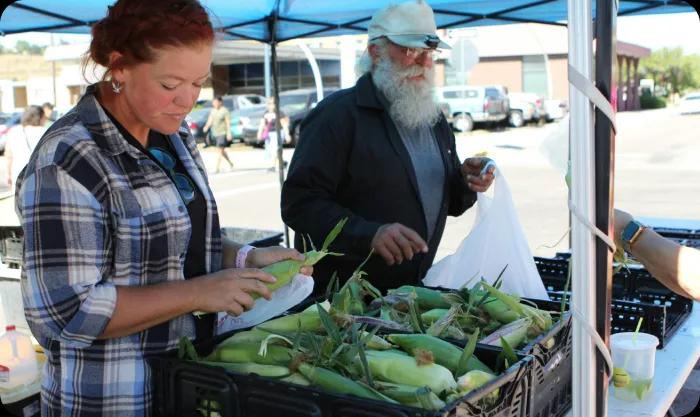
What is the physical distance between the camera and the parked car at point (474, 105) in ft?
88.8

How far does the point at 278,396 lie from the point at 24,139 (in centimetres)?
785

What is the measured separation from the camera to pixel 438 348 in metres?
1.64

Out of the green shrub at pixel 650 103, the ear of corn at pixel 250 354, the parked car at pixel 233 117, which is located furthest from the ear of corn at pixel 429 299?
the green shrub at pixel 650 103

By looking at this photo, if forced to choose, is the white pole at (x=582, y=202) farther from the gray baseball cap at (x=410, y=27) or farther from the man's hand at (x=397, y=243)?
the gray baseball cap at (x=410, y=27)

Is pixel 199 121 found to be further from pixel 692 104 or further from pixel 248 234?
pixel 692 104

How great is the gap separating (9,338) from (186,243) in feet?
5.51

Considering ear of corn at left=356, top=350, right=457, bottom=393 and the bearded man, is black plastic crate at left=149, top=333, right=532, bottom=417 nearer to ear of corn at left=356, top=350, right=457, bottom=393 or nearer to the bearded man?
ear of corn at left=356, top=350, right=457, bottom=393

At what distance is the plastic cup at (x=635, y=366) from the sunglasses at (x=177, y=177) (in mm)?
1203

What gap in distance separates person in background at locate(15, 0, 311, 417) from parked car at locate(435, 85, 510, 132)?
25.7 metres

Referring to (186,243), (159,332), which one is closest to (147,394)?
(159,332)

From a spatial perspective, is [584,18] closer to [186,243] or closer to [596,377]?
[596,377]

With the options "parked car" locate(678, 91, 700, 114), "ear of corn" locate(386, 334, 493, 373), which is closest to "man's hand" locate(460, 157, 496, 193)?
"ear of corn" locate(386, 334, 493, 373)

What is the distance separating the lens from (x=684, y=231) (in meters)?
3.84

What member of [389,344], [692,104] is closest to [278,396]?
[389,344]
